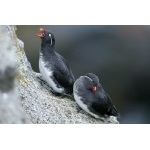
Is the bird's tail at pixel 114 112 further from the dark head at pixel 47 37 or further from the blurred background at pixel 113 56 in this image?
the dark head at pixel 47 37

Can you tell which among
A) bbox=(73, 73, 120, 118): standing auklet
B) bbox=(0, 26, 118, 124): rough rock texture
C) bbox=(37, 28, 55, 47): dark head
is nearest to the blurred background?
bbox=(37, 28, 55, 47): dark head

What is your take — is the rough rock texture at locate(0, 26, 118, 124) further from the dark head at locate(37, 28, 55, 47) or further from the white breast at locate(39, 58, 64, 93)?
the dark head at locate(37, 28, 55, 47)

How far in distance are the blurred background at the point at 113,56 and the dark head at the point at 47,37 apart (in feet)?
0.33

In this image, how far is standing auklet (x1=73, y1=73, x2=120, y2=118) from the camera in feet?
21.0

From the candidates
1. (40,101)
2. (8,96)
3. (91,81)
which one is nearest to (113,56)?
(91,81)

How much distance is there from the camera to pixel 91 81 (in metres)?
6.41

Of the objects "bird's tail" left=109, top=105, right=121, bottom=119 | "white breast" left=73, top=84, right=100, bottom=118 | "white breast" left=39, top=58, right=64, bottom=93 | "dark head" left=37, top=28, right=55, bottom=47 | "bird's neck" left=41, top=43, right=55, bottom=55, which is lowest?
"bird's tail" left=109, top=105, right=121, bottom=119

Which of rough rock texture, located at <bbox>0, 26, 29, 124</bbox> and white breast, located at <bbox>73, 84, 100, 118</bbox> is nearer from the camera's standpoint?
rough rock texture, located at <bbox>0, 26, 29, 124</bbox>

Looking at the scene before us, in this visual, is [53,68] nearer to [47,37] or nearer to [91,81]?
[47,37]

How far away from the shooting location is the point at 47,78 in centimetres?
656

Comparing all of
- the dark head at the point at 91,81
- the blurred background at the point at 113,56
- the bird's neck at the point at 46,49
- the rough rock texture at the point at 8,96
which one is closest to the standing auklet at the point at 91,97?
the dark head at the point at 91,81

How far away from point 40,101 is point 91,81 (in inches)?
28.6

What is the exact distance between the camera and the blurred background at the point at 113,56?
267 inches

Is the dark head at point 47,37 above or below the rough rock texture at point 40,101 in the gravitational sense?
above
